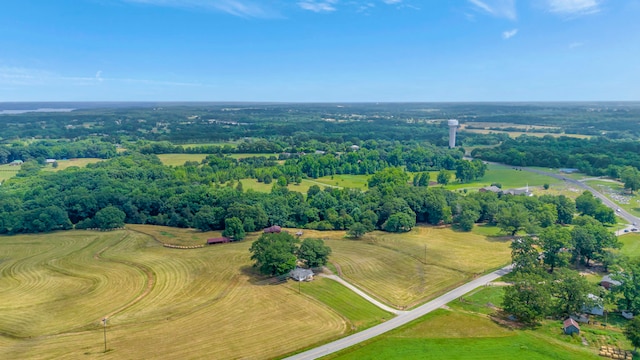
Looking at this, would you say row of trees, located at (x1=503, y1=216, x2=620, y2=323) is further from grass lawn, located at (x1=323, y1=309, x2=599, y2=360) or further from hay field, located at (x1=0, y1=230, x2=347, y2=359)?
hay field, located at (x1=0, y1=230, x2=347, y2=359)

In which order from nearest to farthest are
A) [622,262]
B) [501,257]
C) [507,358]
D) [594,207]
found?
[507,358] < [622,262] < [501,257] < [594,207]

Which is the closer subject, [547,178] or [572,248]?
Result: [572,248]

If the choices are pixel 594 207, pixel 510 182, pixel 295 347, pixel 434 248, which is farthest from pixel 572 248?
pixel 510 182

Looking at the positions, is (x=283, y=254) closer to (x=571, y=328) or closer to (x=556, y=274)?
(x=571, y=328)

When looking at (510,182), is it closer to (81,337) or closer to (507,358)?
(507,358)

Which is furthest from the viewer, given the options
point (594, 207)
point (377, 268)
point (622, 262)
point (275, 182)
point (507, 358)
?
point (275, 182)

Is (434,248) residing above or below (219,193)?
below

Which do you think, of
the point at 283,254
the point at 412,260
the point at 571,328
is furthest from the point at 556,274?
the point at 283,254
